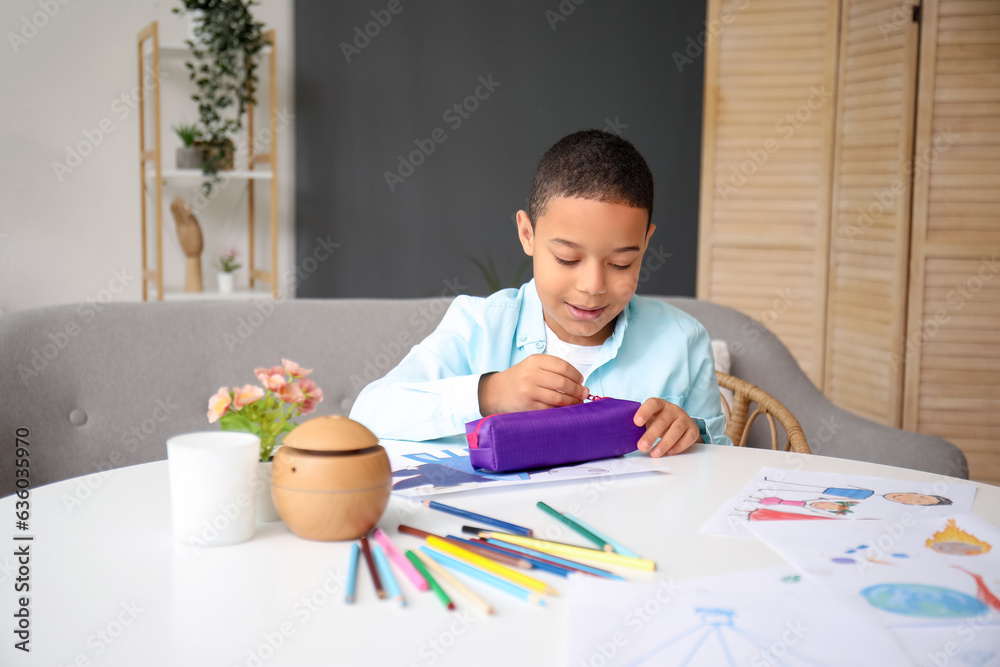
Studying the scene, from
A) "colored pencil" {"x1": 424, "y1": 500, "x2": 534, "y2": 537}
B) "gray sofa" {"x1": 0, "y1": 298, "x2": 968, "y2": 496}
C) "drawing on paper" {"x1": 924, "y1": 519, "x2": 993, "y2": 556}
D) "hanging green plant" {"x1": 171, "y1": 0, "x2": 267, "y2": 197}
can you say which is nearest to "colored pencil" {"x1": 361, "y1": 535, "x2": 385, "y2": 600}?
"colored pencil" {"x1": 424, "y1": 500, "x2": 534, "y2": 537}

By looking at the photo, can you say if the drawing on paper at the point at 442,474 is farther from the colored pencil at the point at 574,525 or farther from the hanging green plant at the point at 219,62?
the hanging green plant at the point at 219,62

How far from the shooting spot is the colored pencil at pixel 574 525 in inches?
29.5

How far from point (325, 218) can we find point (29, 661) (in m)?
3.38

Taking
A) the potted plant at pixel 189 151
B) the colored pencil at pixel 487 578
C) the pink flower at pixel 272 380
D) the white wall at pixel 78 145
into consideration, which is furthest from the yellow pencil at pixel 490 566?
the white wall at pixel 78 145

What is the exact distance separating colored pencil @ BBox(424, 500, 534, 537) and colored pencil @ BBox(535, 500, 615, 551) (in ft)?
0.14

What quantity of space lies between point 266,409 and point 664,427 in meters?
0.53

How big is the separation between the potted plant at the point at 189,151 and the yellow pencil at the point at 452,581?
2873 mm

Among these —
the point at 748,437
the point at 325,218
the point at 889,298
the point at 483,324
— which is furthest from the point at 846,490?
the point at 325,218

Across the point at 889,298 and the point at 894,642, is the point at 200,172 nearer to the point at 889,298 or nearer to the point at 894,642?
the point at 889,298

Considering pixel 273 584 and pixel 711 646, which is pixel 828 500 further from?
pixel 273 584

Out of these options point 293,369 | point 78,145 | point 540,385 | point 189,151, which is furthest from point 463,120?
point 293,369

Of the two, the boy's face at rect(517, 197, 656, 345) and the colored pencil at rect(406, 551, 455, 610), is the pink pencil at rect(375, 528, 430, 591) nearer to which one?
the colored pencil at rect(406, 551, 455, 610)

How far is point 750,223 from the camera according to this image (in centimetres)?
357

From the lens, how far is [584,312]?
125 cm
